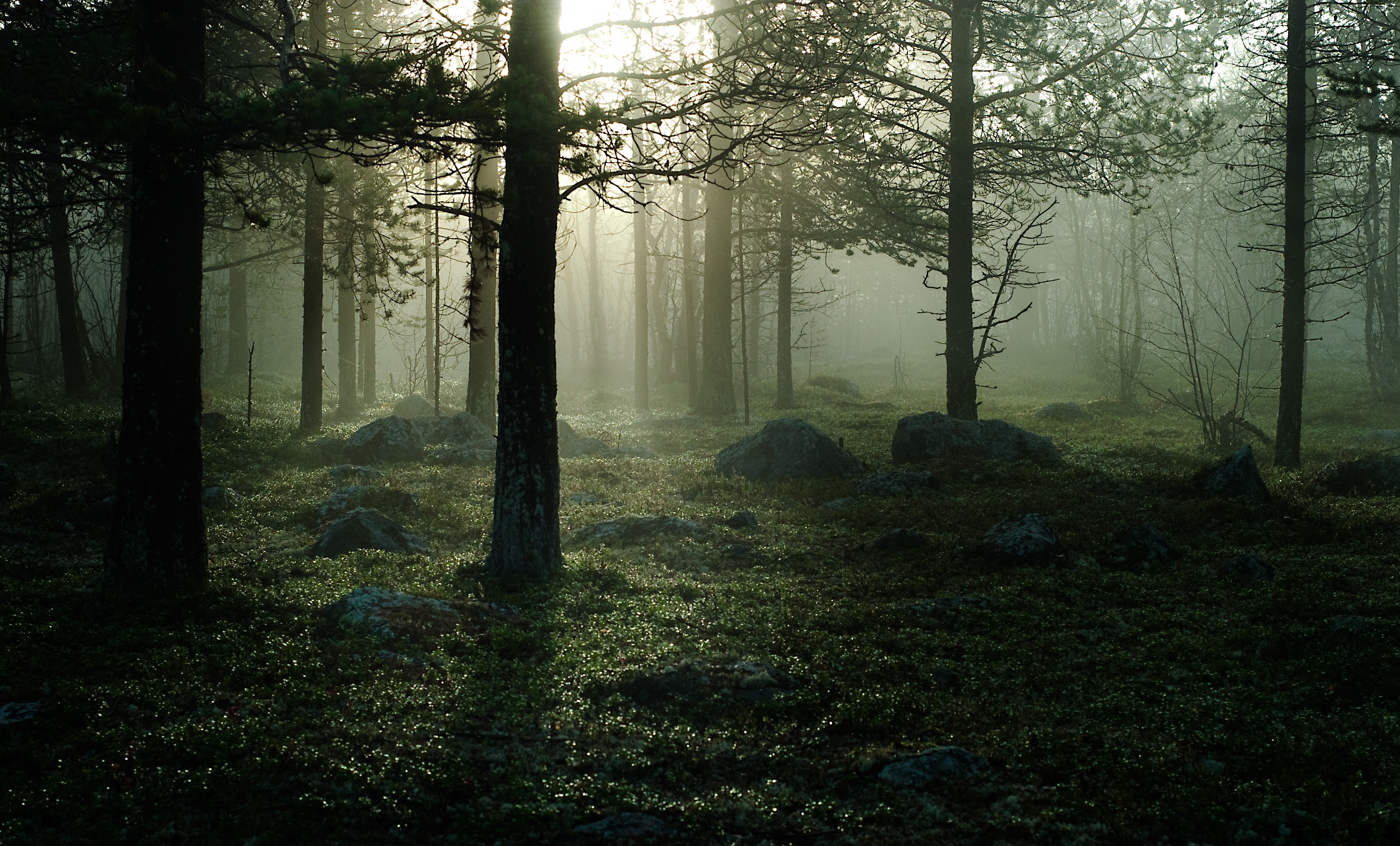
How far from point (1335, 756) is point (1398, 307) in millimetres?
28222

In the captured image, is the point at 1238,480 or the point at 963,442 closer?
the point at 1238,480

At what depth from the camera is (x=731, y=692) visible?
17.2 ft

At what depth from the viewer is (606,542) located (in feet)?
29.7

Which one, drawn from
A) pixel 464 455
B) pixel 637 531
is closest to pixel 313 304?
pixel 464 455

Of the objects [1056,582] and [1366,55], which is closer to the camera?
[1056,582]

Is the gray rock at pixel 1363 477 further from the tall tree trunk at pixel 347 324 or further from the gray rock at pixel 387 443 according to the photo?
the tall tree trunk at pixel 347 324

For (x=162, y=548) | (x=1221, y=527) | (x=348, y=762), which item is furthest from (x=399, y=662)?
(x=1221, y=527)

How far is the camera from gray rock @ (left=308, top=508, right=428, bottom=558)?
821 cm

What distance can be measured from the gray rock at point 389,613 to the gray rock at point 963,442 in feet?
28.9

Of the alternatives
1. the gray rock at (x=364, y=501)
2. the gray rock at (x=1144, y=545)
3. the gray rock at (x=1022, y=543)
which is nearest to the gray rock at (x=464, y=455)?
the gray rock at (x=364, y=501)

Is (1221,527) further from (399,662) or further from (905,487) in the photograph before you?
(399,662)

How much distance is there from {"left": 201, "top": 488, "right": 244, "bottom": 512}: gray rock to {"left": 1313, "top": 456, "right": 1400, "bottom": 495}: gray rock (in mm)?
13335

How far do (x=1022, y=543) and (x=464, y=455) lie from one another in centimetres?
898

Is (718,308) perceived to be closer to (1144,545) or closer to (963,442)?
(963,442)
